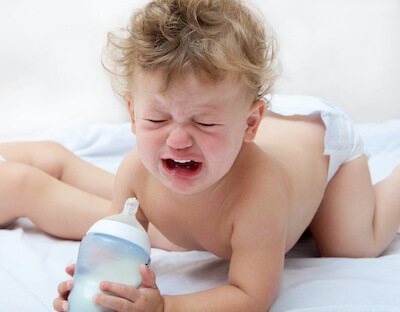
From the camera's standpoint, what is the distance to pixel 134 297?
75cm

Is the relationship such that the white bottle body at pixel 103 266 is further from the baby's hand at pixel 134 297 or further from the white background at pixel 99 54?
the white background at pixel 99 54

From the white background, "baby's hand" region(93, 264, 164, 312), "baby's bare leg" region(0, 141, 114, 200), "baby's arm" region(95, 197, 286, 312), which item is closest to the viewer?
"baby's hand" region(93, 264, 164, 312)

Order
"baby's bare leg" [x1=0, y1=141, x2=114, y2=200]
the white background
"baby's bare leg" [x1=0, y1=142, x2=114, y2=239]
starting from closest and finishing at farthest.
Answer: "baby's bare leg" [x1=0, y1=142, x2=114, y2=239] → "baby's bare leg" [x1=0, y1=141, x2=114, y2=200] → the white background

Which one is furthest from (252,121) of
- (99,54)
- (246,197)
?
(99,54)

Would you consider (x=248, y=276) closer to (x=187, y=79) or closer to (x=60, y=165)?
(x=187, y=79)

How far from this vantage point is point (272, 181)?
93 centimetres

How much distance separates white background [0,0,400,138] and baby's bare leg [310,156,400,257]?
3.24 feet

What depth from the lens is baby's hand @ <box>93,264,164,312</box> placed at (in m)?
0.72

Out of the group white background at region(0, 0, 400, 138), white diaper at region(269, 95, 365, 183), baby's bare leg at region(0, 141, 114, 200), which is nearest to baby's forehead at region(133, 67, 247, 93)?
white diaper at region(269, 95, 365, 183)

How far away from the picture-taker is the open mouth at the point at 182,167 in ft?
2.71

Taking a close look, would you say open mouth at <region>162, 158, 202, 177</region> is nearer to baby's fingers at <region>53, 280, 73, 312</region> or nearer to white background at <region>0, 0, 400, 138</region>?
baby's fingers at <region>53, 280, 73, 312</region>

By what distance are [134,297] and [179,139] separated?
24cm

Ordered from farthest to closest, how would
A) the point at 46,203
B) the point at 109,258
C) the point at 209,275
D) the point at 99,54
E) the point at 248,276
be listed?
1. the point at 99,54
2. the point at 46,203
3. the point at 209,275
4. the point at 248,276
5. the point at 109,258

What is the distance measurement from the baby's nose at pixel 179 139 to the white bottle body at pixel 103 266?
0.53ft
